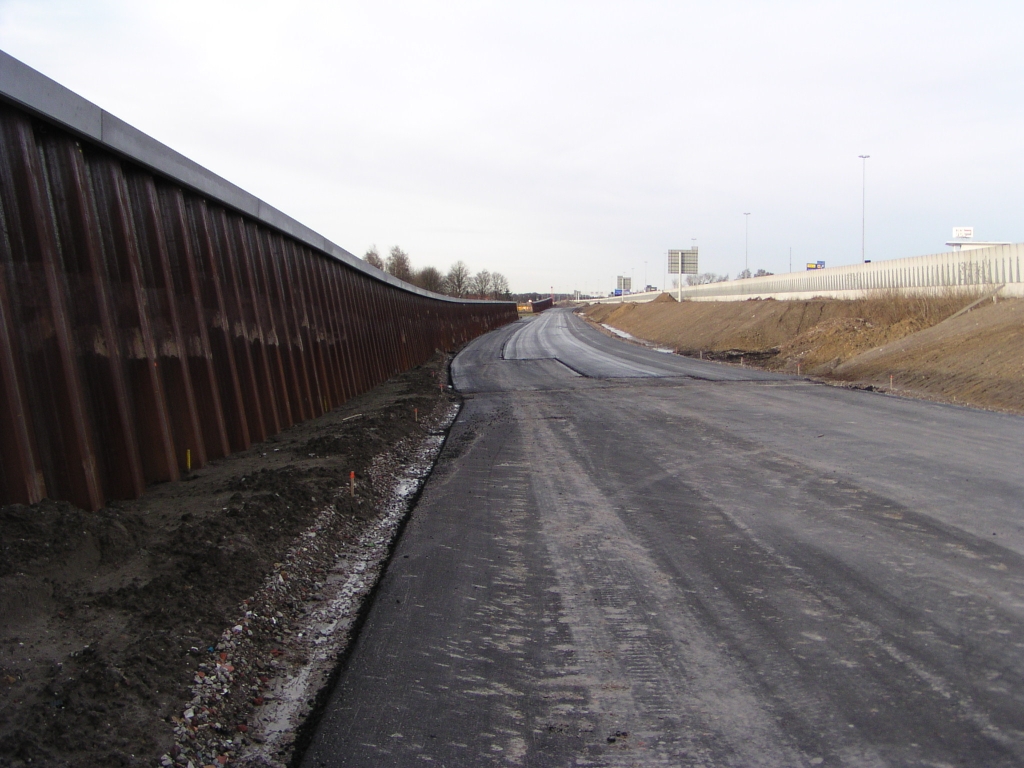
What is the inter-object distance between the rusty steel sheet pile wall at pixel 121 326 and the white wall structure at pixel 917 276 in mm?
24906

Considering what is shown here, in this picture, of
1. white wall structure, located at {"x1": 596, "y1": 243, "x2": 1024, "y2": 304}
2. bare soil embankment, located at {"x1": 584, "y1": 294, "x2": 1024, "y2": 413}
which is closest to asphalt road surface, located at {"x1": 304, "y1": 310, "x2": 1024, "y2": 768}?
bare soil embankment, located at {"x1": 584, "y1": 294, "x2": 1024, "y2": 413}

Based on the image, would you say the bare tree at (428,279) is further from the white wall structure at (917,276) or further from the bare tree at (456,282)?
the white wall structure at (917,276)

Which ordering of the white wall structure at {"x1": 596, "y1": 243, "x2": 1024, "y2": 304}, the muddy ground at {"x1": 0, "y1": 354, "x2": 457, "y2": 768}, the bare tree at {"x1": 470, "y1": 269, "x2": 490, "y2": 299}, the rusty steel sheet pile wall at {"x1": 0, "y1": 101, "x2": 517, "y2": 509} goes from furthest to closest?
the bare tree at {"x1": 470, "y1": 269, "x2": 490, "y2": 299}
the white wall structure at {"x1": 596, "y1": 243, "x2": 1024, "y2": 304}
the rusty steel sheet pile wall at {"x1": 0, "y1": 101, "x2": 517, "y2": 509}
the muddy ground at {"x1": 0, "y1": 354, "x2": 457, "y2": 768}

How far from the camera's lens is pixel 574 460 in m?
10.9

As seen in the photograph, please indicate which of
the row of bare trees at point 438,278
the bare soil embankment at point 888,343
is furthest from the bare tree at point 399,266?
the bare soil embankment at point 888,343

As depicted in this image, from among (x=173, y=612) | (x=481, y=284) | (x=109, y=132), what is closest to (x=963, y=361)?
(x=109, y=132)

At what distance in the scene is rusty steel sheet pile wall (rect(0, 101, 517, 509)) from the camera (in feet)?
21.4

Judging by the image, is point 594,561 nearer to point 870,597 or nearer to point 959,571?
point 870,597

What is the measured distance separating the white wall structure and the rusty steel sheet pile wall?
2491cm

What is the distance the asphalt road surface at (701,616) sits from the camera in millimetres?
3711

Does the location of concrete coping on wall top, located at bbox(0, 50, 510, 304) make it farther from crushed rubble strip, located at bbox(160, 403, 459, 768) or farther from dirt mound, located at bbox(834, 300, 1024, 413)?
dirt mound, located at bbox(834, 300, 1024, 413)

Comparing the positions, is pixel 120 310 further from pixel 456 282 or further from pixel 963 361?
pixel 456 282

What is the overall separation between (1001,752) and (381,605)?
3.82 metres

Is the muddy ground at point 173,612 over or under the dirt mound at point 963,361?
over
